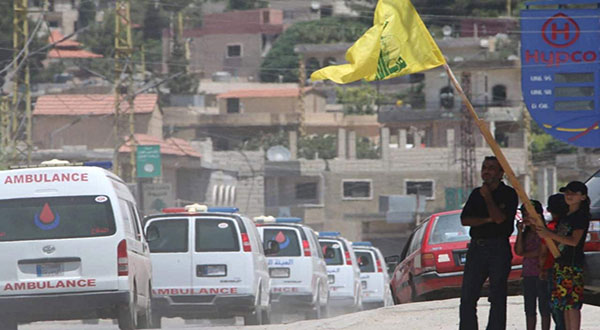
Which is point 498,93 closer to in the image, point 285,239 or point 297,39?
point 297,39

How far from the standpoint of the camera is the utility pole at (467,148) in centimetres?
7982

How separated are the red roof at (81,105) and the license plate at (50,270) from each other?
6968 cm

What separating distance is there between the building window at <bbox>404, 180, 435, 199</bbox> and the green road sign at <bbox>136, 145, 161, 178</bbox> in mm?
32364

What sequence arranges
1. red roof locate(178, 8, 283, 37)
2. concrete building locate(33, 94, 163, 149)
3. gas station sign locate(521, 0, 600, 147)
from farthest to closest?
red roof locate(178, 8, 283, 37), concrete building locate(33, 94, 163, 149), gas station sign locate(521, 0, 600, 147)

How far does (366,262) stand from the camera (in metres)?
37.6

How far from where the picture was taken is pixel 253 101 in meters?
123

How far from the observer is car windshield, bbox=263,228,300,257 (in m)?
26.0

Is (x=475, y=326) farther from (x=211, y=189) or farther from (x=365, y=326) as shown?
(x=211, y=189)

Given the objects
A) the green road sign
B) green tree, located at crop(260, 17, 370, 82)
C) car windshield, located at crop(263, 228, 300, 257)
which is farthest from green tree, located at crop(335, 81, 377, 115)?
car windshield, located at crop(263, 228, 300, 257)

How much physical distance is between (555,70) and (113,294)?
10.6 meters

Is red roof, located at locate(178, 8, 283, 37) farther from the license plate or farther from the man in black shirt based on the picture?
the man in black shirt

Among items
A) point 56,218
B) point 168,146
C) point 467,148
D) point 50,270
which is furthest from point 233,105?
point 50,270

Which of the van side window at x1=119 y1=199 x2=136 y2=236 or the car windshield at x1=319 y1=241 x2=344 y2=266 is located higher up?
the van side window at x1=119 y1=199 x2=136 y2=236

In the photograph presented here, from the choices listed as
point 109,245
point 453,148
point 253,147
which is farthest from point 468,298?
point 253,147
